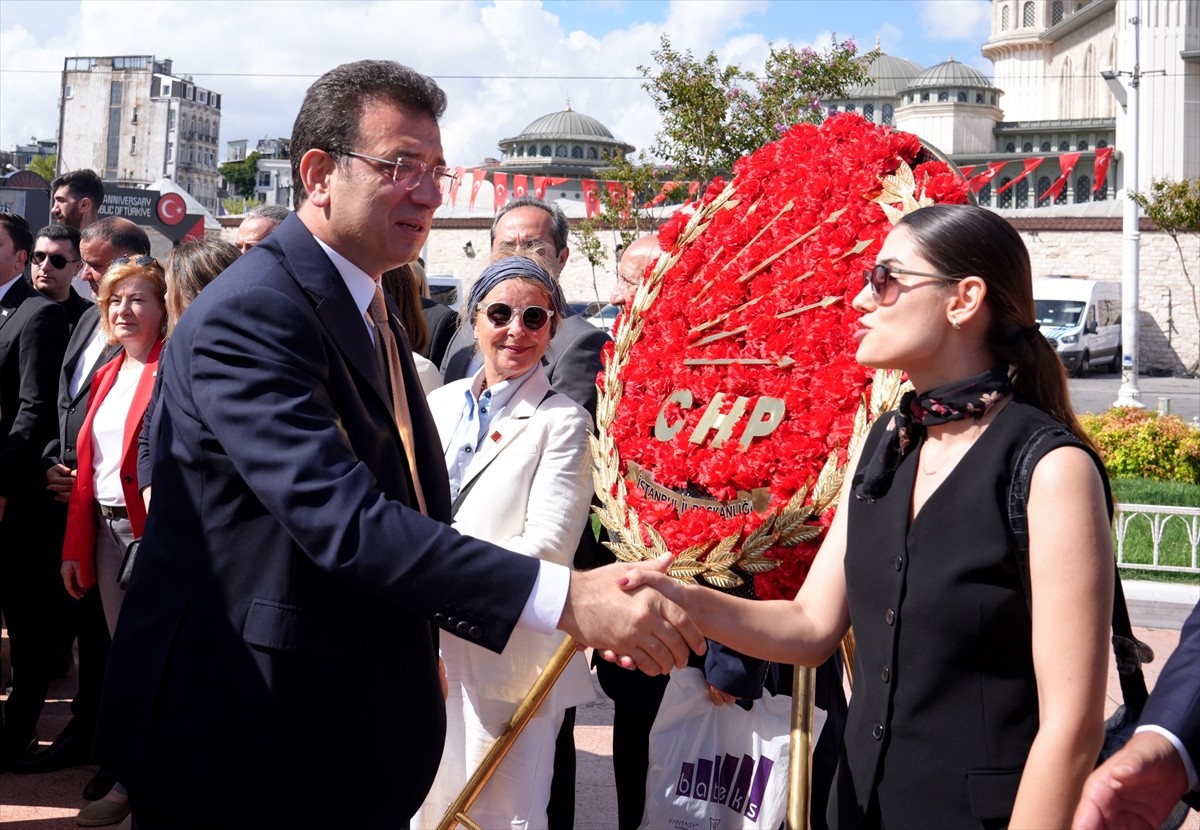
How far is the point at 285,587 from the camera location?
2275mm

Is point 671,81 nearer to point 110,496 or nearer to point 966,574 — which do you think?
point 110,496

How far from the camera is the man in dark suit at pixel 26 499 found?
16.8 ft

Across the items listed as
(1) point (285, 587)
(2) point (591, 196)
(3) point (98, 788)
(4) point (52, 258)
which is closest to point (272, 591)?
(1) point (285, 587)

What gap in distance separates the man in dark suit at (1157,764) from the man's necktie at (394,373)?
1.40m

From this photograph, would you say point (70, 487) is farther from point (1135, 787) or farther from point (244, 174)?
point (244, 174)

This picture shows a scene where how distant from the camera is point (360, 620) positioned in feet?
7.67

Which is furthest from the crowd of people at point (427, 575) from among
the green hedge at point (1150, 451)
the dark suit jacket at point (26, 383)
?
the green hedge at point (1150, 451)

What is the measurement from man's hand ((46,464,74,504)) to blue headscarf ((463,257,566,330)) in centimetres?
206

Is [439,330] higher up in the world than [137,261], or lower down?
lower down

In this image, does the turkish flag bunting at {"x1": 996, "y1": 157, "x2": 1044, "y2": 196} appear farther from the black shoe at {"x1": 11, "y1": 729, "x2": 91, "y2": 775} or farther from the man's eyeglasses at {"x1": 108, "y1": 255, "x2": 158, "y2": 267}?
the black shoe at {"x1": 11, "y1": 729, "x2": 91, "y2": 775}

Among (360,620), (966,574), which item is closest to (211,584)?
(360,620)

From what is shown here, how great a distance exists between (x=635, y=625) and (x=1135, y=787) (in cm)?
102

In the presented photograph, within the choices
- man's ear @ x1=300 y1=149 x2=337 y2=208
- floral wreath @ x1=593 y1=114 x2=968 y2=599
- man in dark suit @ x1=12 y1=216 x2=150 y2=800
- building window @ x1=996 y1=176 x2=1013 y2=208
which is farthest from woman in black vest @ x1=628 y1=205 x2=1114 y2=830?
building window @ x1=996 y1=176 x2=1013 y2=208

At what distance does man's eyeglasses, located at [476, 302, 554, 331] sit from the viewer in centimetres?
392
